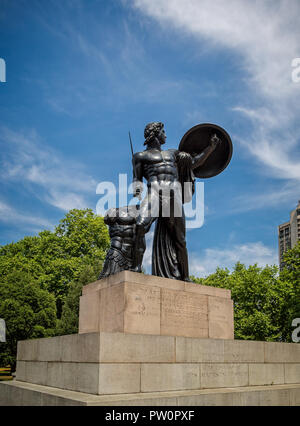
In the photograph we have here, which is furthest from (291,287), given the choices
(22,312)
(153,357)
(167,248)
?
(153,357)

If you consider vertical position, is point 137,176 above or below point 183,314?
above

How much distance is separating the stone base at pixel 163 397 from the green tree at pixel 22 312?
16.3m

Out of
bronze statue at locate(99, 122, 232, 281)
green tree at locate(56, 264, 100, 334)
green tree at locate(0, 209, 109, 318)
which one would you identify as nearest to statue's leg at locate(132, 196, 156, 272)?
bronze statue at locate(99, 122, 232, 281)

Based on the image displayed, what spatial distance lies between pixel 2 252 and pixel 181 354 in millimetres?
35148

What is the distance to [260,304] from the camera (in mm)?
36688

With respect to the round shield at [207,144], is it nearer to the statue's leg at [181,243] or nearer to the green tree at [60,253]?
the statue's leg at [181,243]

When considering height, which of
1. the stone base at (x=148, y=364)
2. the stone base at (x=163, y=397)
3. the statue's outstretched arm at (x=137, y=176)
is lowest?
the stone base at (x=163, y=397)

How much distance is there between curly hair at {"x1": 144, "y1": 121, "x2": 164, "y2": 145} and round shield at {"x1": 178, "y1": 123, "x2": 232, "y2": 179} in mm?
1127

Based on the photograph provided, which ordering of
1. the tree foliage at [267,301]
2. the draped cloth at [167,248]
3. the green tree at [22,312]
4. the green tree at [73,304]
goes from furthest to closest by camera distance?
the tree foliage at [267,301] → the green tree at [73,304] → the green tree at [22,312] → the draped cloth at [167,248]

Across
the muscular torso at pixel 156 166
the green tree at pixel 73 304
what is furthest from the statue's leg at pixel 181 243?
the green tree at pixel 73 304

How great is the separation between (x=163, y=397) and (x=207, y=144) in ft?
25.0

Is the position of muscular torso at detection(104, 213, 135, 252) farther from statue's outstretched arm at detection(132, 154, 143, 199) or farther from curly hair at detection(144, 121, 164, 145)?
curly hair at detection(144, 121, 164, 145)

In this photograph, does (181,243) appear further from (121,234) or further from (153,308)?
(153,308)

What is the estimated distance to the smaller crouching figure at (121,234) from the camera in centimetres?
1154
